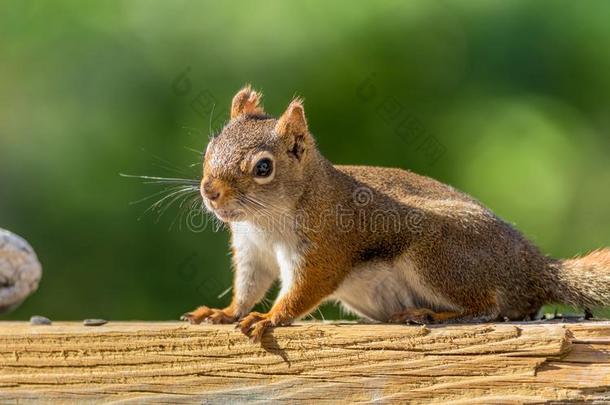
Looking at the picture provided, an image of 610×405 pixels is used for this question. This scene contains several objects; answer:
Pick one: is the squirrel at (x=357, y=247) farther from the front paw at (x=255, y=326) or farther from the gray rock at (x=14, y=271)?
the gray rock at (x=14, y=271)

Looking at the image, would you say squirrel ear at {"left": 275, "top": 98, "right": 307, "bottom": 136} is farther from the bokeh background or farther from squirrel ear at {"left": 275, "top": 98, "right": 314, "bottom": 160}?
the bokeh background

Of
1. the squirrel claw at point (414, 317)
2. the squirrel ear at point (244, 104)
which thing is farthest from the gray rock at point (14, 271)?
the squirrel claw at point (414, 317)

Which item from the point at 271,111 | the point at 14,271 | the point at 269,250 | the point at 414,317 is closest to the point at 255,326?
the point at 414,317

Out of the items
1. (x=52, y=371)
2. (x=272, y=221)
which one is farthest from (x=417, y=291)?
(x=52, y=371)

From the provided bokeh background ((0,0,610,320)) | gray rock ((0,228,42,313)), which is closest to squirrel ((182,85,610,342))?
gray rock ((0,228,42,313))

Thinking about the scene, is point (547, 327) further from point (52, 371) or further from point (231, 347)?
point (52, 371)

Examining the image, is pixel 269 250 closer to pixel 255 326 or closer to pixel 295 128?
pixel 295 128

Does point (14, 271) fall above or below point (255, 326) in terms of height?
above
